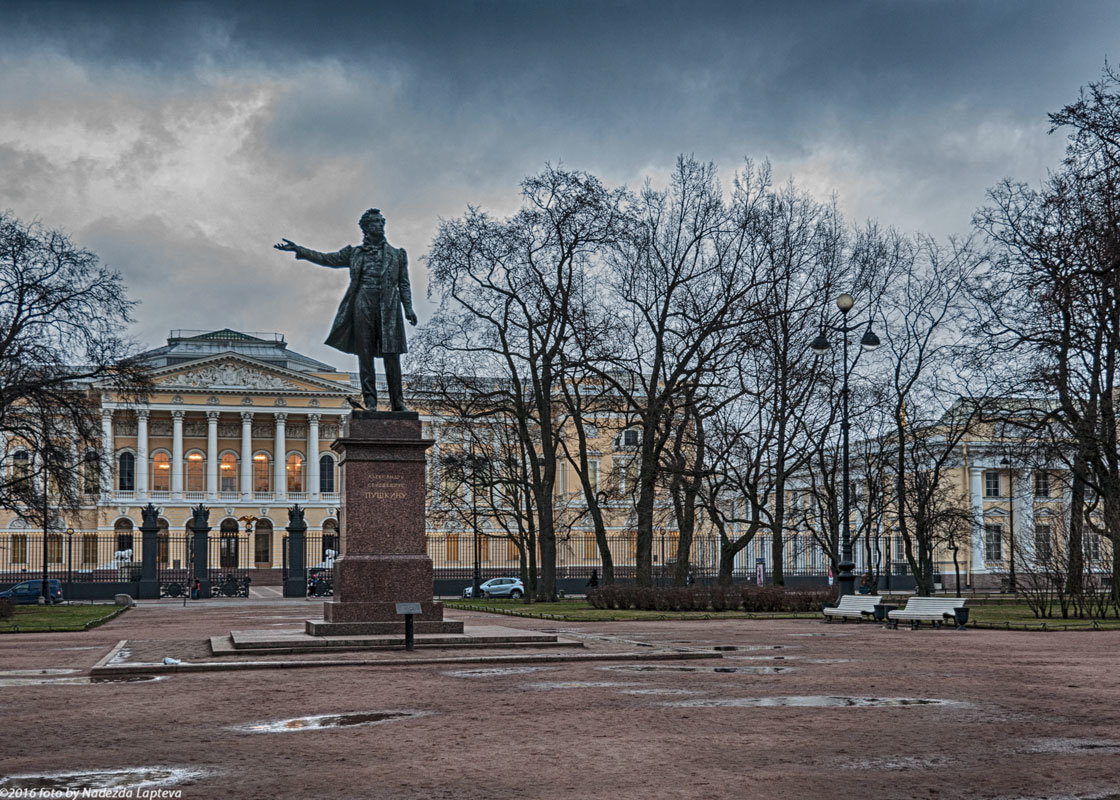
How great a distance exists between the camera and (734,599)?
31.2 m

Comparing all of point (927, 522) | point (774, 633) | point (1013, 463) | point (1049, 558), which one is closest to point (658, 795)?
point (774, 633)

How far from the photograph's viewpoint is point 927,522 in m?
38.0

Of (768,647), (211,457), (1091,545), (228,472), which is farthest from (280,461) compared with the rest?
(768,647)

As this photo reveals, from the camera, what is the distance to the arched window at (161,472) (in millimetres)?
93688

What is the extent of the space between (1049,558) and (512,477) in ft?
63.6

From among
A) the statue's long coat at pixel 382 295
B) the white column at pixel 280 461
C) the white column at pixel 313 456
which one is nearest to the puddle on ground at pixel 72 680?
the statue's long coat at pixel 382 295

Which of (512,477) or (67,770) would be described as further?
(512,477)

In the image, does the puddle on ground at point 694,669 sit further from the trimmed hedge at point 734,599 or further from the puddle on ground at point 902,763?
the trimmed hedge at point 734,599

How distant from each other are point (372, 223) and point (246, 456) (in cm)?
7868

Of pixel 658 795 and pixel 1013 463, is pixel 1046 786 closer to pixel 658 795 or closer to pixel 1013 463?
pixel 658 795

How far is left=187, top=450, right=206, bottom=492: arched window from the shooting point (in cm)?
9481

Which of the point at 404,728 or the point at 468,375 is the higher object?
the point at 468,375

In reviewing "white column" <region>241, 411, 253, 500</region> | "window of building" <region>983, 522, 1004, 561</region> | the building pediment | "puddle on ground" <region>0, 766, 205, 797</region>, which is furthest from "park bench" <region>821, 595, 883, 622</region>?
"white column" <region>241, 411, 253, 500</region>

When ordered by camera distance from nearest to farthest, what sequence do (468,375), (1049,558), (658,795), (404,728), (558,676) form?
(658,795)
(404,728)
(558,676)
(1049,558)
(468,375)
